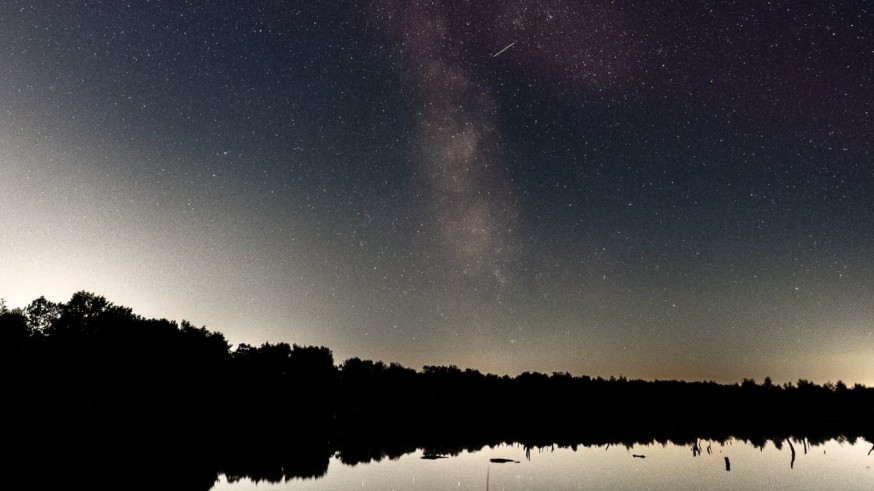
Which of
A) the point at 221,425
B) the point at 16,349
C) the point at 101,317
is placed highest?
the point at 101,317

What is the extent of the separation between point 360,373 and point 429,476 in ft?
525

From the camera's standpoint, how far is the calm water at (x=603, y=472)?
1506 inches

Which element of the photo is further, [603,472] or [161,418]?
[161,418]

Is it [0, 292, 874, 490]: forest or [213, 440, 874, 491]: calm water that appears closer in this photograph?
[213, 440, 874, 491]: calm water

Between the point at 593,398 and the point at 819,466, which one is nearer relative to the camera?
the point at 819,466

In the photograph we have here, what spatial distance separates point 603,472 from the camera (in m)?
44.1

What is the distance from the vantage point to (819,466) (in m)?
48.4

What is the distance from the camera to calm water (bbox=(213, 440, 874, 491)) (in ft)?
125

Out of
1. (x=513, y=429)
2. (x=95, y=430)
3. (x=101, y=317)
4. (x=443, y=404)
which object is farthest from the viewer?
(x=443, y=404)

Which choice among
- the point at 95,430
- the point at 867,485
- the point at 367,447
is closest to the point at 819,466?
the point at 867,485

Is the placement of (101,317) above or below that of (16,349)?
above

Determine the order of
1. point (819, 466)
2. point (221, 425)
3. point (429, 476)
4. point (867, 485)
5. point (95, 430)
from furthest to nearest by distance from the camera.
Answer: point (221, 425) < point (95, 430) < point (819, 466) < point (429, 476) < point (867, 485)

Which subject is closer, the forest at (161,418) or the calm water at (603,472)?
the calm water at (603,472)

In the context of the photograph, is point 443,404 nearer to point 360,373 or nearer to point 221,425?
point 360,373
